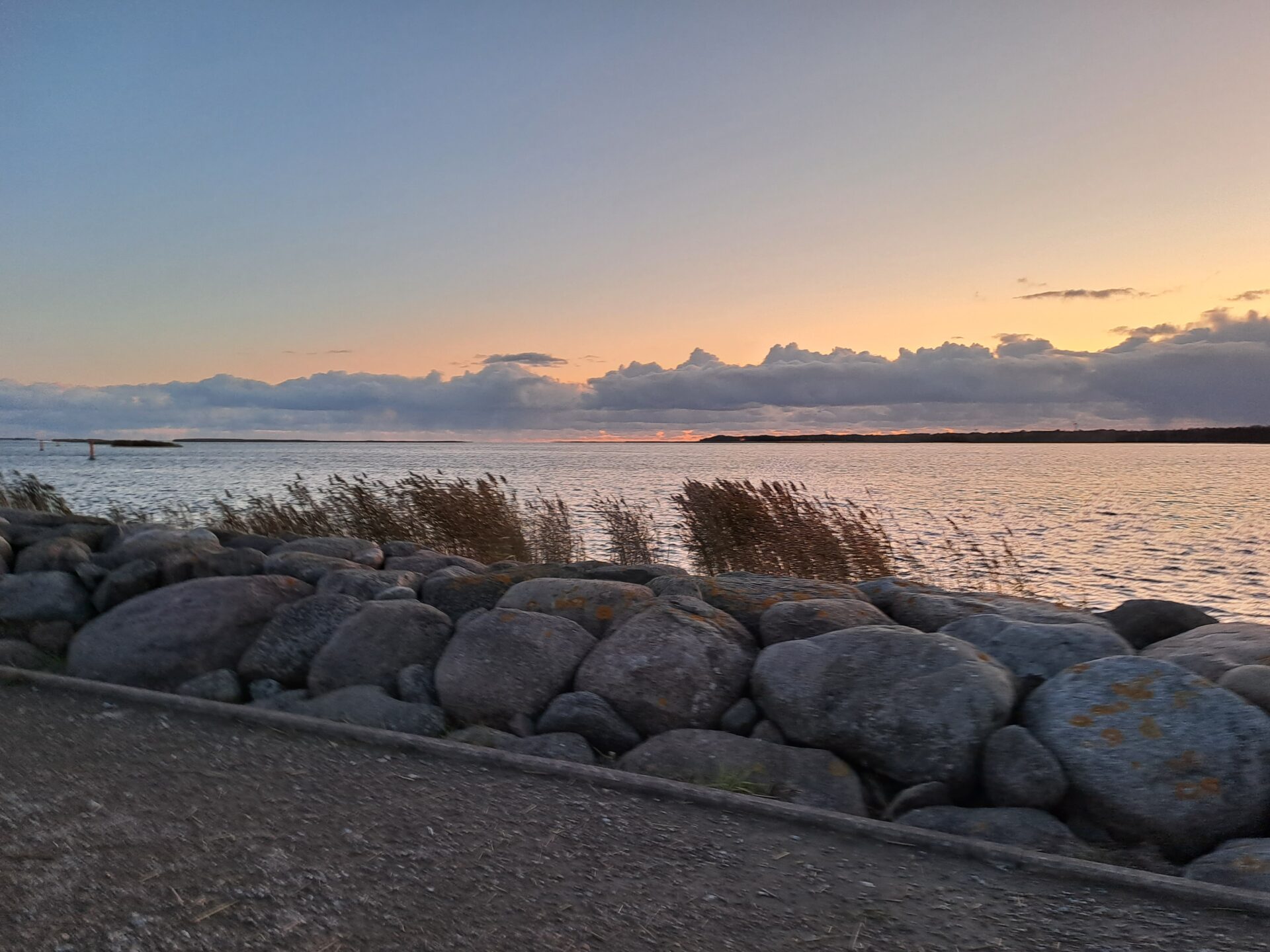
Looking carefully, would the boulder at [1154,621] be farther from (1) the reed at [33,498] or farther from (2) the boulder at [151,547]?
(1) the reed at [33,498]

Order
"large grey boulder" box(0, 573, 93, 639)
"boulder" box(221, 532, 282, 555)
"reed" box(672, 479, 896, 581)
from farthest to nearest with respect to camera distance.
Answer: "reed" box(672, 479, 896, 581), "boulder" box(221, 532, 282, 555), "large grey boulder" box(0, 573, 93, 639)

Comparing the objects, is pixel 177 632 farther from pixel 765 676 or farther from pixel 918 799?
pixel 918 799

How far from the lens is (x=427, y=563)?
757 centimetres

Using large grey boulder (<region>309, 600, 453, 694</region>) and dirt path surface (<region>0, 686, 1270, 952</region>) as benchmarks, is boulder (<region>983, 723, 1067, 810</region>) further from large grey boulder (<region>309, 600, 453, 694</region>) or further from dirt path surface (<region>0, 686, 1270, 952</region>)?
large grey boulder (<region>309, 600, 453, 694</region>)

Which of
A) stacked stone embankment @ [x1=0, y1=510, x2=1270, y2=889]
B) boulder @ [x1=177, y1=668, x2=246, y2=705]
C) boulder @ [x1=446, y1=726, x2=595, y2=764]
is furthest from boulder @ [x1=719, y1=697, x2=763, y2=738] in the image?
boulder @ [x1=177, y1=668, x2=246, y2=705]

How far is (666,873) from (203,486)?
3391cm

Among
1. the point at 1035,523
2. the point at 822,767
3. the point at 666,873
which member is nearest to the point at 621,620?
the point at 822,767

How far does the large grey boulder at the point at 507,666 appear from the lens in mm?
4770

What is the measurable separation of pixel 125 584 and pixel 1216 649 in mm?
7022

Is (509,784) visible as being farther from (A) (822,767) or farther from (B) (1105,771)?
(B) (1105,771)

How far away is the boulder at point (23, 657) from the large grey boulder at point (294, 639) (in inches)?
61.7

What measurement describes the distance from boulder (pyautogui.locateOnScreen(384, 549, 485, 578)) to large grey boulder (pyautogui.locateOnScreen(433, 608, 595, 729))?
7.05ft

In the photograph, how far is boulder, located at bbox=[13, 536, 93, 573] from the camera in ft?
23.7

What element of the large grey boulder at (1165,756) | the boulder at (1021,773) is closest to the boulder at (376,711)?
the boulder at (1021,773)
